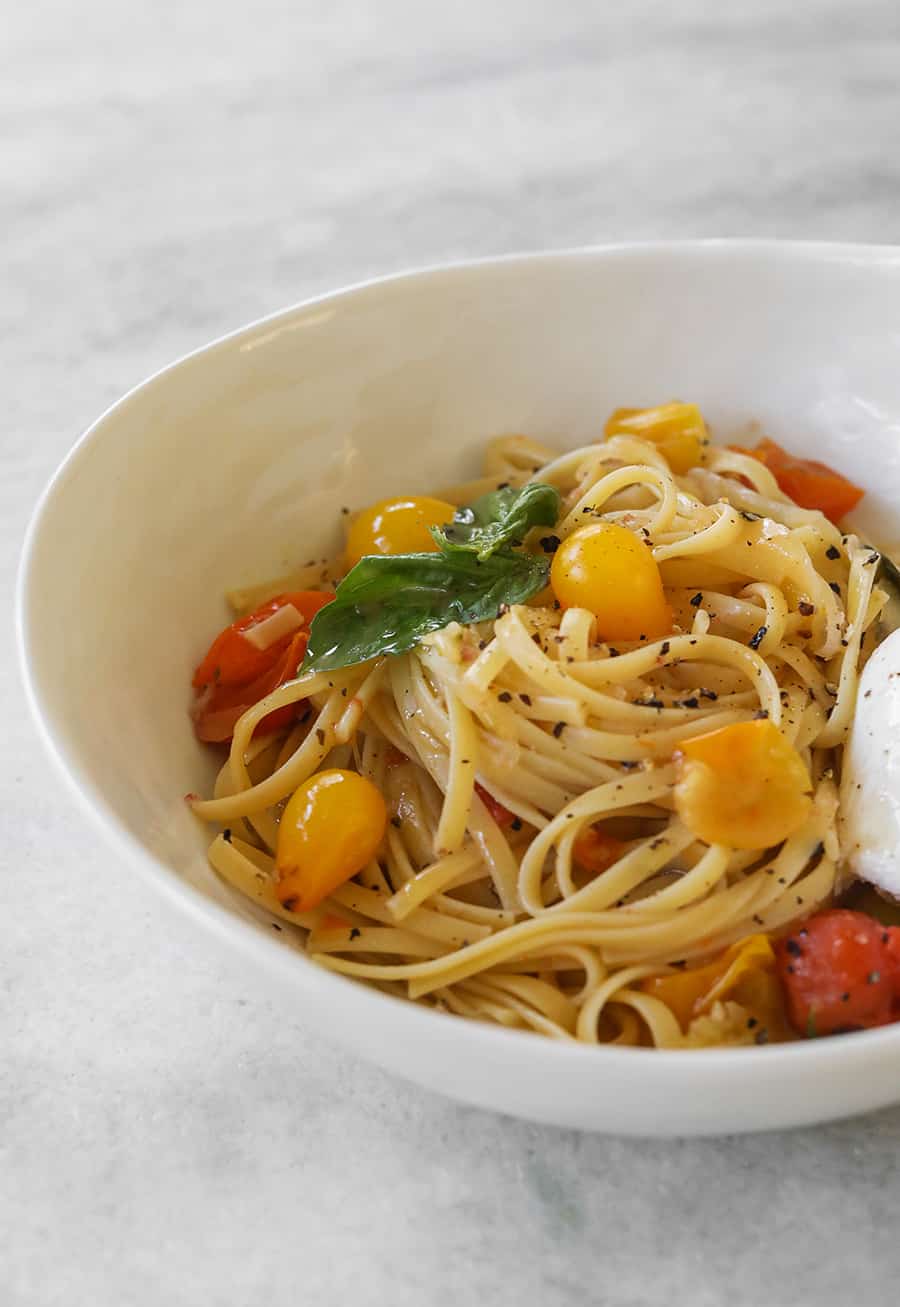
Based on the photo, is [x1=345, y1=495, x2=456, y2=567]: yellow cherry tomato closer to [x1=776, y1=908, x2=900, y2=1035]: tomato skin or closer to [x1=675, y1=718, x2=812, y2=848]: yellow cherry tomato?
[x1=675, y1=718, x2=812, y2=848]: yellow cherry tomato

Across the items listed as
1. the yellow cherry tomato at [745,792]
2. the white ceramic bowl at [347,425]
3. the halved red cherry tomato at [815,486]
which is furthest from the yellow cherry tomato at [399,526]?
the yellow cherry tomato at [745,792]

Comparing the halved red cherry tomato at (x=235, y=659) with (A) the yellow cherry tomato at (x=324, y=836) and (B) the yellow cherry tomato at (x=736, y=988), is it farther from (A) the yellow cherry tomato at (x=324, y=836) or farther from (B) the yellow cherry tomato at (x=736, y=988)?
(B) the yellow cherry tomato at (x=736, y=988)

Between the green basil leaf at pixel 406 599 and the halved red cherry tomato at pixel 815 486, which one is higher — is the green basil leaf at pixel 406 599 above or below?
above

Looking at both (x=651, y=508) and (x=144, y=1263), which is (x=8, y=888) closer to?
(x=144, y=1263)

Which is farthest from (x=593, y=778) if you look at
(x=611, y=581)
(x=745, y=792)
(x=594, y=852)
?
(x=611, y=581)

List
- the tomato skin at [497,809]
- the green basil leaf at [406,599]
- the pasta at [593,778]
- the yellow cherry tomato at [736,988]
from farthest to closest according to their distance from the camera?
1. the green basil leaf at [406,599]
2. the tomato skin at [497,809]
3. the pasta at [593,778]
4. the yellow cherry tomato at [736,988]

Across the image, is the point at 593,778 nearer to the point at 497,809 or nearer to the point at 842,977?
the point at 497,809

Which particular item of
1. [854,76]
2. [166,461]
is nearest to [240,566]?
[166,461]
